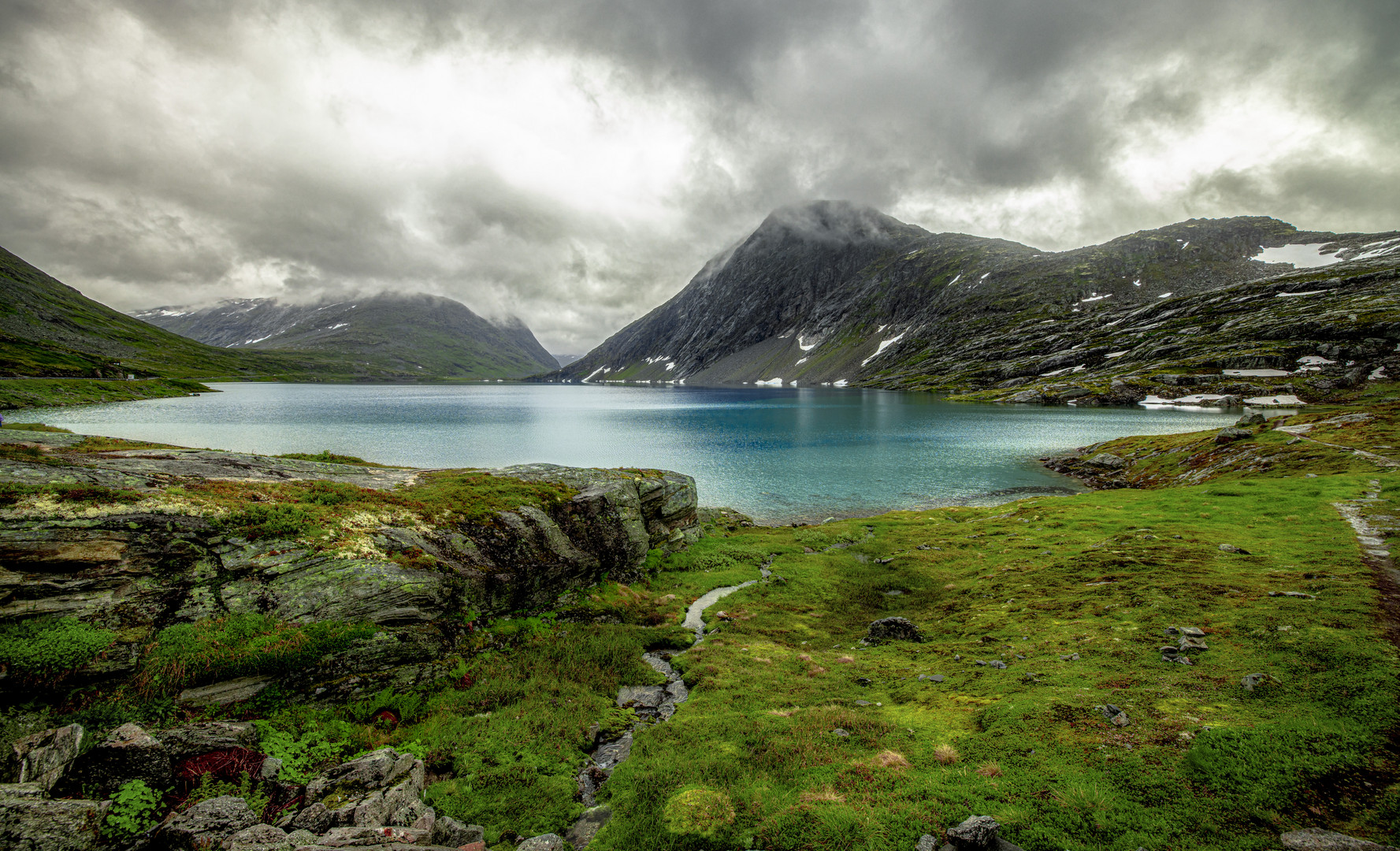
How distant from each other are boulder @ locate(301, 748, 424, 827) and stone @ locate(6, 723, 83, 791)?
150 inches

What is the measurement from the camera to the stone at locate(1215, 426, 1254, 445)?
57.1m

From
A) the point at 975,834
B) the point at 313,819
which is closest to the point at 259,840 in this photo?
the point at 313,819

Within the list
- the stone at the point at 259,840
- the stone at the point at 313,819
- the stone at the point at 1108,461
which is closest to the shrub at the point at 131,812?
the stone at the point at 259,840

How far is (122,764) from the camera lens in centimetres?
945

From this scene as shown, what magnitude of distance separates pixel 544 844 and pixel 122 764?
7854 mm

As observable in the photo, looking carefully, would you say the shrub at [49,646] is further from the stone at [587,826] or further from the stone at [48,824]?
the stone at [587,826]

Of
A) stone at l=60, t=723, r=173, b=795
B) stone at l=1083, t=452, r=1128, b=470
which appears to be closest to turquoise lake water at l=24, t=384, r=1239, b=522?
stone at l=1083, t=452, r=1128, b=470

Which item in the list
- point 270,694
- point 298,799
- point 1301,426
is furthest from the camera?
point 1301,426

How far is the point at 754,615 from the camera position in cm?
2481

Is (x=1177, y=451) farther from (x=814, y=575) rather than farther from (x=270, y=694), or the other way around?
(x=270, y=694)

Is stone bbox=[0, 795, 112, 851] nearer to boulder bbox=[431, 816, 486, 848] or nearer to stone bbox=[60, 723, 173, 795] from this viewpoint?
stone bbox=[60, 723, 173, 795]

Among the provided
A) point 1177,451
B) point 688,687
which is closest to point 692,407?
point 1177,451

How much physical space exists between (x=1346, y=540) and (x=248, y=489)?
145 feet

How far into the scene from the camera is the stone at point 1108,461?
214 ft
